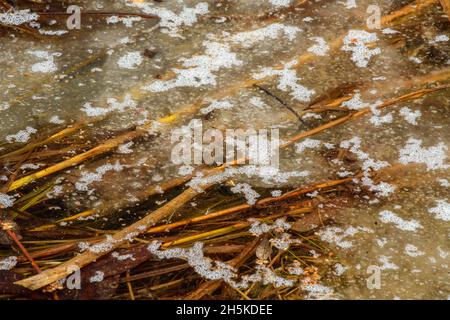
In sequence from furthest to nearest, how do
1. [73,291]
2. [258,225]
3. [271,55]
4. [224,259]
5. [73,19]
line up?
[73,19] → [271,55] → [258,225] → [224,259] → [73,291]

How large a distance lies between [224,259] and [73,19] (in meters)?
2.18

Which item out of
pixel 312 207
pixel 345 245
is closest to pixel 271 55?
pixel 312 207

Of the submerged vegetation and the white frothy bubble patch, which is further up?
the submerged vegetation

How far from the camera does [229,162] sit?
95.2 inches

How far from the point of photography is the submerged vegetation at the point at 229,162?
1935mm

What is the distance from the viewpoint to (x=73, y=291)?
72.6 inches

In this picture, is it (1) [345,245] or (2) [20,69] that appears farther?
(2) [20,69]

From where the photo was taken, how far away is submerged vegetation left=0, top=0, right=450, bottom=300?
76.2 inches

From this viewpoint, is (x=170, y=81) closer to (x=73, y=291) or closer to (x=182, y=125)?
(x=182, y=125)

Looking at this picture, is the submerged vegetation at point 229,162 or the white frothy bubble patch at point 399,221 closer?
the submerged vegetation at point 229,162

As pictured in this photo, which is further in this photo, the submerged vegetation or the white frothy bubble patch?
the white frothy bubble patch

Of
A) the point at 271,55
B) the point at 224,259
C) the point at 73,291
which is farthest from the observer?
the point at 271,55

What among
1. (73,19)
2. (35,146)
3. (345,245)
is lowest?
(345,245)

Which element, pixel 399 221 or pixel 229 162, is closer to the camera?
pixel 399 221
